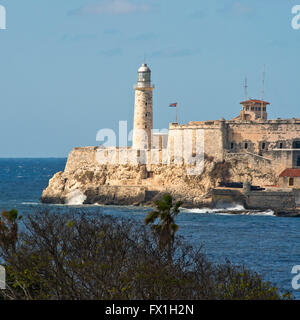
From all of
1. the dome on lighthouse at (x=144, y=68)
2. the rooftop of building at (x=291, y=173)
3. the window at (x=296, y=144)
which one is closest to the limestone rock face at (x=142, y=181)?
the rooftop of building at (x=291, y=173)

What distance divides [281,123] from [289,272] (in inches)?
1331

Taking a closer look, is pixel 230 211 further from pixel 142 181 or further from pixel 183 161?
pixel 142 181

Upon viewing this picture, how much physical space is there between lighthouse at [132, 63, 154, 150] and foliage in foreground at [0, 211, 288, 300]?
44516 millimetres

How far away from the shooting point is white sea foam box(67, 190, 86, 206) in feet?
237

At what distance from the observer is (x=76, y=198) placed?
72.6 meters

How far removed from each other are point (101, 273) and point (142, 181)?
155 feet

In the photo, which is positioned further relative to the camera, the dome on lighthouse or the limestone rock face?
the dome on lighthouse

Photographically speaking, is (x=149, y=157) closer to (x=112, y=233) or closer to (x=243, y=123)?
(x=243, y=123)

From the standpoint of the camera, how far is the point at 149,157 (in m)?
72.8

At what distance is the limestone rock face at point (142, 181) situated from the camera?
68.7 metres

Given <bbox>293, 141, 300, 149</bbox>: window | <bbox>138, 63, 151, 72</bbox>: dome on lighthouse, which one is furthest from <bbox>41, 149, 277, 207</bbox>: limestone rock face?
<bbox>138, 63, 151, 72</bbox>: dome on lighthouse

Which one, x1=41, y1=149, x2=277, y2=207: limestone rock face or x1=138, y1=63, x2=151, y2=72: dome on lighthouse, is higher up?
x1=138, y1=63, x2=151, y2=72: dome on lighthouse

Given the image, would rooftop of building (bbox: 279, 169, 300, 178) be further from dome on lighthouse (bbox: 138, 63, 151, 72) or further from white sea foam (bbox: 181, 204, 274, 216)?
dome on lighthouse (bbox: 138, 63, 151, 72)
